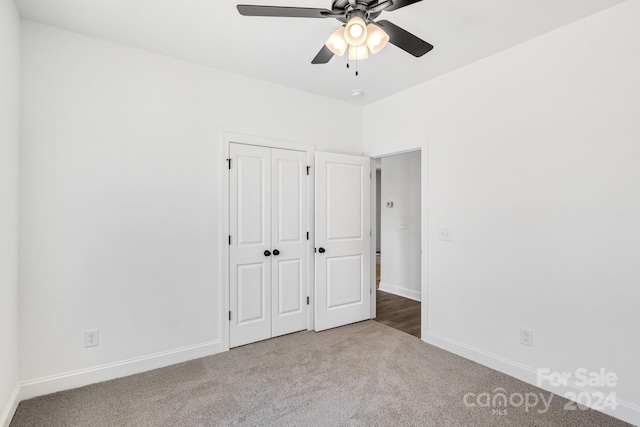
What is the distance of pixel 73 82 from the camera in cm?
242

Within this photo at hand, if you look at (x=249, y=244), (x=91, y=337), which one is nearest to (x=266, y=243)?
(x=249, y=244)

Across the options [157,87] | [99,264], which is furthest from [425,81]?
[99,264]

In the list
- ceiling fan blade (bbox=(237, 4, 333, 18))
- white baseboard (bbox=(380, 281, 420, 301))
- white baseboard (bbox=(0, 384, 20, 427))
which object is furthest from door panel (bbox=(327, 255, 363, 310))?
white baseboard (bbox=(0, 384, 20, 427))

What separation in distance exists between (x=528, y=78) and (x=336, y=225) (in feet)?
7.30

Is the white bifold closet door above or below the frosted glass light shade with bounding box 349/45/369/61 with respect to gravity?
below

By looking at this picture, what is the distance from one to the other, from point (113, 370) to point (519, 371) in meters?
3.24

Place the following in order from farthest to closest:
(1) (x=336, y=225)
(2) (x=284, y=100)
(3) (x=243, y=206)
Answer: (1) (x=336, y=225), (2) (x=284, y=100), (3) (x=243, y=206)

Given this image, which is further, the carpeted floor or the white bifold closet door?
the white bifold closet door

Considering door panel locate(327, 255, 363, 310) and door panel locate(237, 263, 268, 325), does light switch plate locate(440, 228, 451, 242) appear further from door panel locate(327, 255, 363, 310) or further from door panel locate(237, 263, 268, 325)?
door panel locate(237, 263, 268, 325)

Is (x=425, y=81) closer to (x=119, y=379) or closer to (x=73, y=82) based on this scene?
(x=73, y=82)

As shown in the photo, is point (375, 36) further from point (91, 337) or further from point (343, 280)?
point (91, 337)

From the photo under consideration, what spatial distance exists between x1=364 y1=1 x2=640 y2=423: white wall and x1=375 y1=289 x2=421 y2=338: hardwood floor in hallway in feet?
1.54

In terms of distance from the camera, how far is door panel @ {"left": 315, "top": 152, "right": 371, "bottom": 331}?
358 centimetres

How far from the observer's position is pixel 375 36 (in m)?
1.77
